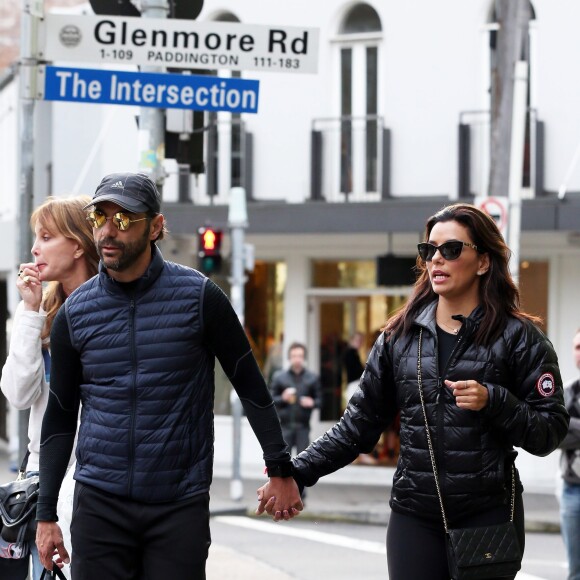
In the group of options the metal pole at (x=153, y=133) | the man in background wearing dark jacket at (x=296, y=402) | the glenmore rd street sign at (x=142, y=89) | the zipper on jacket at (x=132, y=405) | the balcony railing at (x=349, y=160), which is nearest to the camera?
the zipper on jacket at (x=132, y=405)

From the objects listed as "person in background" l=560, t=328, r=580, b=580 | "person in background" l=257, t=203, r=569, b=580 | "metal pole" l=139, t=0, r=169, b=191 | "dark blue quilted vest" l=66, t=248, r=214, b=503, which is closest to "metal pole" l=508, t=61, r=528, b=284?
"person in background" l=560, t=328, r=580, b=580

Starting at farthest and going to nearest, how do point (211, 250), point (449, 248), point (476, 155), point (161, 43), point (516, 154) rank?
point (476, 155)
point (211, 250)
point (516, 154)
point (161, 43)
point (449, 248)

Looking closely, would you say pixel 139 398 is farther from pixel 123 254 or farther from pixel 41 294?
pixel 41 294

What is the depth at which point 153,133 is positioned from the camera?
8.45m

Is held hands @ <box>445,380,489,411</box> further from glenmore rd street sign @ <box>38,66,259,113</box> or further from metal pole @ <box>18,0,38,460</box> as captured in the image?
glenmore rd street sign @ <box>38,66,259,113</box>

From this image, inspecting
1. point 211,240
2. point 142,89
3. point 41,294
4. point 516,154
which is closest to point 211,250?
point 211,240

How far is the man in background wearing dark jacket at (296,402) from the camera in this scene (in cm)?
1750

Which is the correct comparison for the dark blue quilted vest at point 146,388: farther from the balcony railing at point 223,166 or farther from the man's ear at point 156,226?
the balcony railing at point 223,166

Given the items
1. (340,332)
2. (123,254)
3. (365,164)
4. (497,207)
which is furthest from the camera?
(340,332)

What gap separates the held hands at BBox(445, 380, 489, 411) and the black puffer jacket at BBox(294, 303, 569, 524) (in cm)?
3

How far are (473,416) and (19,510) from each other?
1827mm

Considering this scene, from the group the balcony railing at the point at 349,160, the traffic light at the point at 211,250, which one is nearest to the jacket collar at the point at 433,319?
the traffic light at the point at 211,250

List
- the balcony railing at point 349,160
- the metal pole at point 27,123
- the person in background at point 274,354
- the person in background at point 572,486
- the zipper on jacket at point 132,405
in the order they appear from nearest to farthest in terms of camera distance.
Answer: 1. the zipper on jacket at point 132,405
2. the metal pole at point 27,123
3. the person in background at point 572,486
4. the balcony railing at point 349,160
5. the person in background at point 274,354

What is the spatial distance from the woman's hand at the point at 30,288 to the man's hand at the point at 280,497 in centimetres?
118
